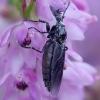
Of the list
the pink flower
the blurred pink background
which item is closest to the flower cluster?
the pink flower

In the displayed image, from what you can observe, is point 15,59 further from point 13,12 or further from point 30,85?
point 13,12

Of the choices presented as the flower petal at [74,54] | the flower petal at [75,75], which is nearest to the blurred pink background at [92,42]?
the flower petal at [75,75]

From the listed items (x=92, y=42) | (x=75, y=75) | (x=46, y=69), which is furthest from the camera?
(x=92, y=42)

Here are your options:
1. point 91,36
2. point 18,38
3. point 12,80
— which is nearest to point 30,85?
point 12,80

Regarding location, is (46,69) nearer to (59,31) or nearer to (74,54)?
(74,54)

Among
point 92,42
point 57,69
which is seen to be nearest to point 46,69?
point 57,69

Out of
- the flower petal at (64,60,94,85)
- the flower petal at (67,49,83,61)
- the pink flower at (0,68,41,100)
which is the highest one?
the flower petal at (67,49,83,61)

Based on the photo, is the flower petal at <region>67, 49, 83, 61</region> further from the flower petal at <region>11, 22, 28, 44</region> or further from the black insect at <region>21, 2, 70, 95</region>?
the flower petal at <region>11, 22, 28, 44</region>

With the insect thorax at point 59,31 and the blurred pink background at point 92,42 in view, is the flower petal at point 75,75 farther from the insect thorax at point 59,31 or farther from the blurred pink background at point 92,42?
the blurred pink background at point 92,42
